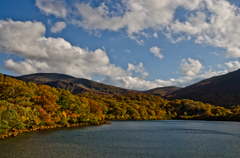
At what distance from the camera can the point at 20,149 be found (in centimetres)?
3231

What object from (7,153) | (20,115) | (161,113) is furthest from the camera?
(161,113)

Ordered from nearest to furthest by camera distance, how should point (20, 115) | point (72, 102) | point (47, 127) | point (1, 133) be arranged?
point (1, 133) → point (20, 115) → point (47, 127) → point (72, 102)

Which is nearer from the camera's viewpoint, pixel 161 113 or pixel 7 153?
pixel 7 153

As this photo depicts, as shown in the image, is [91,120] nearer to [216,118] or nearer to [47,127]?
[47,127]

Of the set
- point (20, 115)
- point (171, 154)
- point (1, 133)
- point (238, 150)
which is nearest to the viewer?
point (171, 154)

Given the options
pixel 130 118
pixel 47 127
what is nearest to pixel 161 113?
pixel 130 118

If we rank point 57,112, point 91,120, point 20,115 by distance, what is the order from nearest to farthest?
point 20,115 < point 57,112 < point 91,120

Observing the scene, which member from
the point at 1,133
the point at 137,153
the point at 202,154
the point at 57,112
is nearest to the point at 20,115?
the point at 1,133

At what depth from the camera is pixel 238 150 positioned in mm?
35594

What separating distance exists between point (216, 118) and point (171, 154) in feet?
518

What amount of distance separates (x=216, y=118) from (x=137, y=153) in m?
161

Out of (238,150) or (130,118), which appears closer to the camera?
(238,150)

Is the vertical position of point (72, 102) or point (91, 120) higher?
point (72, 102)

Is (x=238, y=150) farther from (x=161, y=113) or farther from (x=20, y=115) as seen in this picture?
(x=161, y=113)
